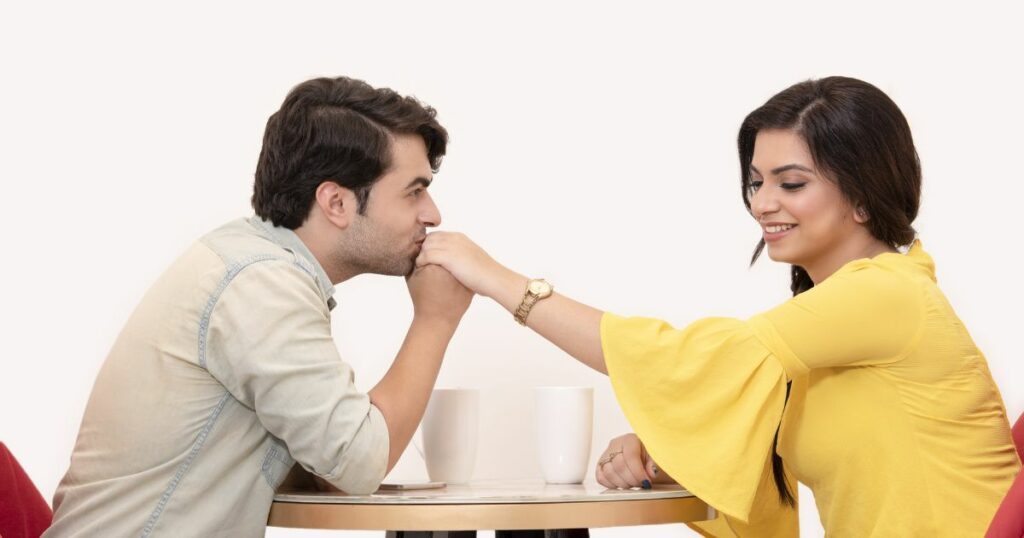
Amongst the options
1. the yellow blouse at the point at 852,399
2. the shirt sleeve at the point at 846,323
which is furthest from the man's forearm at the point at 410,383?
the shirt sleeve at the point at 846,323

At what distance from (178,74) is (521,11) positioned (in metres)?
1.18

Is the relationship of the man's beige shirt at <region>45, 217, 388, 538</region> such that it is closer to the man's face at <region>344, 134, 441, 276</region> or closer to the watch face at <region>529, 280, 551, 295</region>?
the man's face at <region>344, 134, 441, 276</region>

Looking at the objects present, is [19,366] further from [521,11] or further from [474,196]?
[521,11]

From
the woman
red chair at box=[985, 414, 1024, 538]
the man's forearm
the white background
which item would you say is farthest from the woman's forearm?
the white background

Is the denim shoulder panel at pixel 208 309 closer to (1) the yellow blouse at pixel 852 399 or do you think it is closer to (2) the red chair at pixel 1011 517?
(1) the yellow blouse at pixel 852 399

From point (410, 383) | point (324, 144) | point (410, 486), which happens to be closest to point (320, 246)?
point (324, 144)

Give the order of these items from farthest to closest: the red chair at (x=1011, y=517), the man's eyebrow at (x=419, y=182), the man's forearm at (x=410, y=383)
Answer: the man's eyebrow at (x=419, y=182), the man's forearm at (x=410, y=383), the red chair at (x=1011, y=517)

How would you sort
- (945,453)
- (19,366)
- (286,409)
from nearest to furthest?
(286,409) < (945,453) < (19,366)

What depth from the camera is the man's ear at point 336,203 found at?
7.79 feet

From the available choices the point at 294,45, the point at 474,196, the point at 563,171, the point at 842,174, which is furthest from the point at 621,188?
the point at 842,174

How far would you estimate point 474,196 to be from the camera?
4.07 metres

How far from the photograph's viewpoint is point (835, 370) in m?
2.28

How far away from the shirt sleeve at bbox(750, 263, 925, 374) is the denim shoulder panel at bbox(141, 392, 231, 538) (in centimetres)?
94

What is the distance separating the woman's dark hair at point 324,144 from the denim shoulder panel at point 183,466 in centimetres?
46
